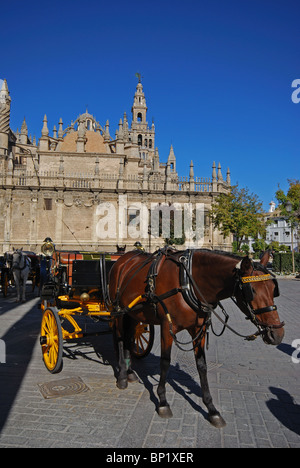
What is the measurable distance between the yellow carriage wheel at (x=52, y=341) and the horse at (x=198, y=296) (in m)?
0.95

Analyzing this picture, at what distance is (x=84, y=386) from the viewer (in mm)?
4625

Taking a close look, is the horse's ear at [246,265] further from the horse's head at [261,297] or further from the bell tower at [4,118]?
the bell tower at [4,118]

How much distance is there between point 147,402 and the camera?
4.13 m

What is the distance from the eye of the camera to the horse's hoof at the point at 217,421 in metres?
3.51

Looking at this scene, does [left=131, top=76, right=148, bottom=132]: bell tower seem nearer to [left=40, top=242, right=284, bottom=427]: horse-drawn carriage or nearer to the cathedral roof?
the cathedral roof

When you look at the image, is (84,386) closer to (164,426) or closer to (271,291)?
(164,426)

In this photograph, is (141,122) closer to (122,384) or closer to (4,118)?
(4,118)

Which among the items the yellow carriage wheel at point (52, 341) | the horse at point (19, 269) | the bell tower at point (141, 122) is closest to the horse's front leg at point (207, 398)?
the yellow carriage wheel at point (52, 341)

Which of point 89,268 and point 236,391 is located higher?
point 89,268

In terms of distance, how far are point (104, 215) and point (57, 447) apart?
35438 millimetres

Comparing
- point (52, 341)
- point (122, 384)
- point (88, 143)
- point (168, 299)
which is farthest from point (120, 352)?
point (88, 143)

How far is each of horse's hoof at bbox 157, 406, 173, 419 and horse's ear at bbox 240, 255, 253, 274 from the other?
182cm

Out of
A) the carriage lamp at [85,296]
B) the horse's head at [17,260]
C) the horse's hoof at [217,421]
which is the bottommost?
the horse's hoof at [217,421]
